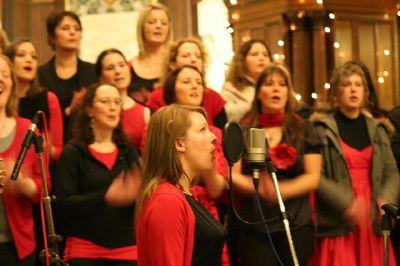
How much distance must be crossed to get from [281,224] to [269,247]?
0.46ft

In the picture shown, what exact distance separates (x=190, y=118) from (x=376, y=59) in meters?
9.66

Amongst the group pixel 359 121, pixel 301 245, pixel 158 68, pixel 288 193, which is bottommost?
pixel 301 245

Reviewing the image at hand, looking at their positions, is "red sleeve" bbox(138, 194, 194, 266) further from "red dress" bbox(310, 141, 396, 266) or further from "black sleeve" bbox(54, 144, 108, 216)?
"red dress" bbox(310, 141, 396, 266)

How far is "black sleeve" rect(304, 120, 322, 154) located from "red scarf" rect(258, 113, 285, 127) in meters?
0.16

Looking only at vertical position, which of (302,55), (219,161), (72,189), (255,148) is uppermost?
(302,55)

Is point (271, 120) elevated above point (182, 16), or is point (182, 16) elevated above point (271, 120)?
point (182, 16)

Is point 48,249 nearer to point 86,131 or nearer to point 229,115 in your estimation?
point 86,131

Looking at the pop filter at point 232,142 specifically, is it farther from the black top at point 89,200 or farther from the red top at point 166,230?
the black top at point 89,200

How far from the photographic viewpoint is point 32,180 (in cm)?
408

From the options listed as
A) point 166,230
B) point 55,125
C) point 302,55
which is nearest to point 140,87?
point 55,125

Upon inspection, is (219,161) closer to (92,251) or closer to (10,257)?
(92,251)

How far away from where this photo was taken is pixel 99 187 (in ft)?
13.5

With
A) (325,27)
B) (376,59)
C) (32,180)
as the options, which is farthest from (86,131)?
(376,59)

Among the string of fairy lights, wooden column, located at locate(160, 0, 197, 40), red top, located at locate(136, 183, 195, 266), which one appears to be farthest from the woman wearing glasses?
the string of fairy lights
